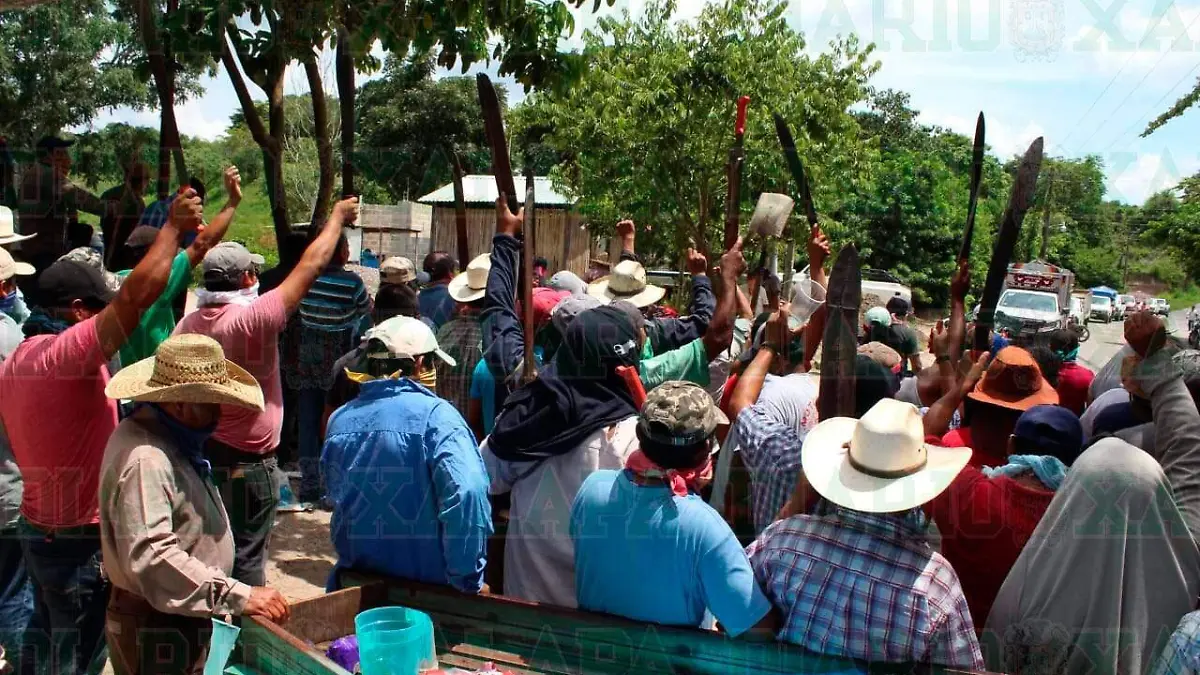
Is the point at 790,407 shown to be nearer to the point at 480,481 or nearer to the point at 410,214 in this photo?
the point at 480,481

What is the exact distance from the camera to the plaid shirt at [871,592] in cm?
234

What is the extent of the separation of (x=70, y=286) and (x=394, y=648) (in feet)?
6.43

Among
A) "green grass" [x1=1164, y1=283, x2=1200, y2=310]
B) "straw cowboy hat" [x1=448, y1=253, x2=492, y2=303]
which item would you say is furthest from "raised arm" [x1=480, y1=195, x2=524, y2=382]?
"green grass" [x1=1164, y1=283, x2=1200, y2=310]

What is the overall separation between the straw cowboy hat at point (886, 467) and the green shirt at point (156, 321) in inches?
113

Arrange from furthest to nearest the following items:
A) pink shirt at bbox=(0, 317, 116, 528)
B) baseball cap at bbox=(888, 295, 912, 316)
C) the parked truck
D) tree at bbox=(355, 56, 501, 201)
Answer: tree at bbox=(355, 56, 501, 201) < the parked truck < baseball cap at bbox=(888, 295, 912, 316) < pink shirt at bbox=(0, 317, 116, 528)

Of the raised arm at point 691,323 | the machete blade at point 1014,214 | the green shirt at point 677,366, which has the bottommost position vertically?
the green shirt at point 677,366

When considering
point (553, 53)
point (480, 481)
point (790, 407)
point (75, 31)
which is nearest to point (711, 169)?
point (553, 53)

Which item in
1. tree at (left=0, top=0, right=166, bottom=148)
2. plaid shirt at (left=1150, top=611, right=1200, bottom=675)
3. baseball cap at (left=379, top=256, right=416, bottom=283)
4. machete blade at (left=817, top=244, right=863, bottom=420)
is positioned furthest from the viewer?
tree at (left=0, top=0, right=166, bottom=148)

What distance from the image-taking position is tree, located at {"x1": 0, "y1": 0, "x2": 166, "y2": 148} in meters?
18.4

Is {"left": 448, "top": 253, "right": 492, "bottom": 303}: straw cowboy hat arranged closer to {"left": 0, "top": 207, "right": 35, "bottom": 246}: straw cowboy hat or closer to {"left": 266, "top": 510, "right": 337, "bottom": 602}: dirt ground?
{"left": 266, "top": 510, "right": 337, "bottom": 602}: dirt ground

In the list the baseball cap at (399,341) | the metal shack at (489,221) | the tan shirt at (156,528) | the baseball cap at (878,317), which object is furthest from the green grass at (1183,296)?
the tan shirt at (156,528)

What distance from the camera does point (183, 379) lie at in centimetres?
271

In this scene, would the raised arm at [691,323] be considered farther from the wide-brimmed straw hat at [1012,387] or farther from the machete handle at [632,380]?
the wide-brimmed straw hat at [1012,387]

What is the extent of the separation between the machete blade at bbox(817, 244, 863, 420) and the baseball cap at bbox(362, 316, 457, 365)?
4.33 ft
